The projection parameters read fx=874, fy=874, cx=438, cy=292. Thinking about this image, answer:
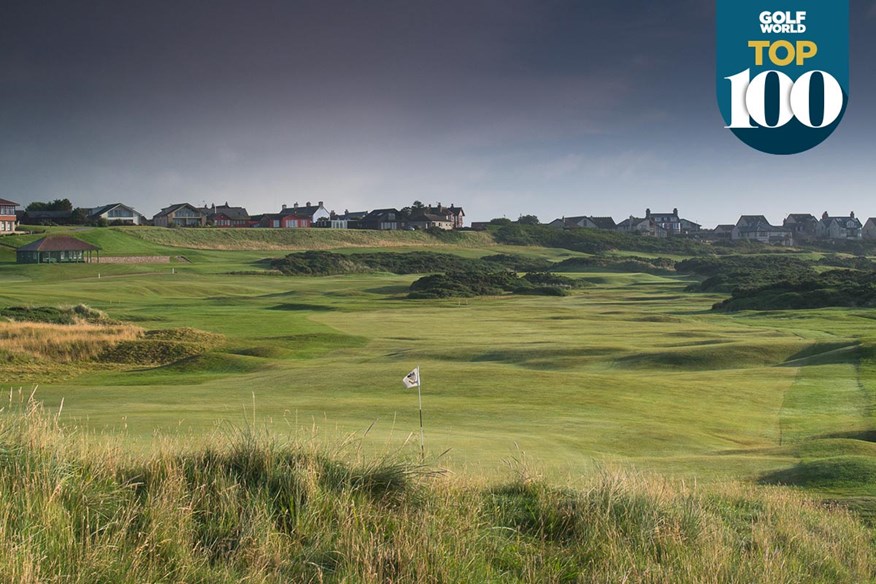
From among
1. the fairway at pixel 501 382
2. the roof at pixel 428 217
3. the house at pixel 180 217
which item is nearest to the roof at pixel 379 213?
the roof at pixel 428 217

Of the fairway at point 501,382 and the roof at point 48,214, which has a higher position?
the roof at point 48,214

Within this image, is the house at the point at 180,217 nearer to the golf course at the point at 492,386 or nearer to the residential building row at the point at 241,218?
the residential building row at the point at 241,218

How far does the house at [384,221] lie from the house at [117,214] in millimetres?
48209

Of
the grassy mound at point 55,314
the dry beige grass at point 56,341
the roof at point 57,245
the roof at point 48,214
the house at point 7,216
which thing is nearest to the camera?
the dry beige grass at point 56,341

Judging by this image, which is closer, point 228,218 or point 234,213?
point 228,218

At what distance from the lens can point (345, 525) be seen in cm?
909

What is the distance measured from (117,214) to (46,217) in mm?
13051

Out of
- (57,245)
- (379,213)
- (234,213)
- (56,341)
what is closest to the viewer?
(56,341)

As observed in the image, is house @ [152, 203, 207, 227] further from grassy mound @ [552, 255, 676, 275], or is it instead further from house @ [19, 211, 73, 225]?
grassy mound @ [552, 255, 676, 275]

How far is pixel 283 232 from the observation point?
488 ft

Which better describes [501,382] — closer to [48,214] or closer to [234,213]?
[48,214]

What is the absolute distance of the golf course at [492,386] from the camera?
14.0 m

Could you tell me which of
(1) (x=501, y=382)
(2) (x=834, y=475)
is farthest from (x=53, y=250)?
(2) (x=834, y=475)

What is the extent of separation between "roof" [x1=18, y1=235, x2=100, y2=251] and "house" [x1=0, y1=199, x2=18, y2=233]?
25735 millimetres
